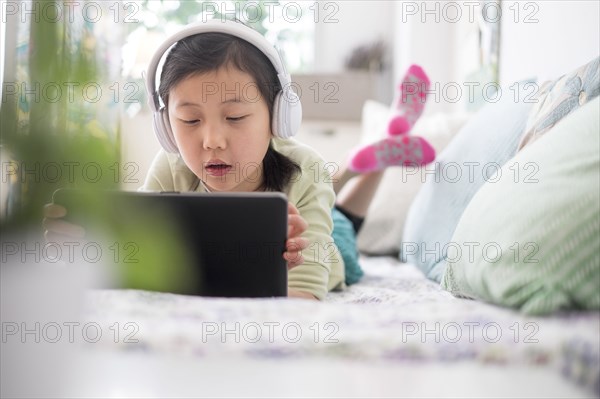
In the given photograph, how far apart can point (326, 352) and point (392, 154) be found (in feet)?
4.08

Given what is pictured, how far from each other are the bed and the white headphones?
519 mm

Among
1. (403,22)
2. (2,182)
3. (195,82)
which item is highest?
(403,22)

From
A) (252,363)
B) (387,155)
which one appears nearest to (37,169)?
(252,363)

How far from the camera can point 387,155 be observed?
5.69ft

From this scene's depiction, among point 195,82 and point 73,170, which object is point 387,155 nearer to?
point 195,82

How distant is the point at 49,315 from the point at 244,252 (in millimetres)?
426

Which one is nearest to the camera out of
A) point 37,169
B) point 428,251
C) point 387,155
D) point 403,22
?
point 37,169

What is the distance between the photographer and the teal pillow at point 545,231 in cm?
62

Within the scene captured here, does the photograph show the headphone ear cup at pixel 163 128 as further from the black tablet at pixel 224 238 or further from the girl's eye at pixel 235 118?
the black tablet at pixel 224 238

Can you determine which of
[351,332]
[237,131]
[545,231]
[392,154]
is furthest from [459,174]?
[351,332]

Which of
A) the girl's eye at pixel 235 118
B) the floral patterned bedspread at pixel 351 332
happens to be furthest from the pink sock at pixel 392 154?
the floral patterned bedspread at pixel 351 332

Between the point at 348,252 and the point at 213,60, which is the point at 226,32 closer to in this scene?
the point at 213,60

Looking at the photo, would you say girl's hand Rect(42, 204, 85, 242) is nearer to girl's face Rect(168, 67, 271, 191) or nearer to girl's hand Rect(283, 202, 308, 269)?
girl's hand Rect(283, 202, 308, 269)

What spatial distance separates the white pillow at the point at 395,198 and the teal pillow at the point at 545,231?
971mm
